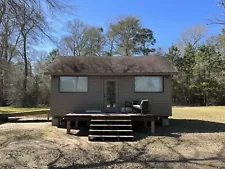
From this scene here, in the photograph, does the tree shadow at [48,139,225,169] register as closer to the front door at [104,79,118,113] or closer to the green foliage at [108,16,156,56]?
the front door at [104,79,118,113]

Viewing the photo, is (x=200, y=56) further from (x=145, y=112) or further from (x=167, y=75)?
(x=145, y=112)

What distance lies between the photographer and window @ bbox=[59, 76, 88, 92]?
1233 cm

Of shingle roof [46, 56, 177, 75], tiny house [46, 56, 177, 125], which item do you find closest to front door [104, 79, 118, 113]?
tiny house [46, 56, 177, 125]

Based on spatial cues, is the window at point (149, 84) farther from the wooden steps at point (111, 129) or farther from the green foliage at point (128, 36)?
the green foliage at point (128, 36)

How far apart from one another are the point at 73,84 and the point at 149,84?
375 centimetres

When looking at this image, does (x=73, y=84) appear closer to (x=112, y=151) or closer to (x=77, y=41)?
(x=112, y=151)

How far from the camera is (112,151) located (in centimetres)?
731

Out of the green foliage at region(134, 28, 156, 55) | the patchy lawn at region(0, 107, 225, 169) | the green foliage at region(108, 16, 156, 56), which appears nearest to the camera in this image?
the patchy lawn at region(0, 107, 225, 169)

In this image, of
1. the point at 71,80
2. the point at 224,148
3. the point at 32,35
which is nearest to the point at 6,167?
the point at 32,35

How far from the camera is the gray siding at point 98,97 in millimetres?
12219

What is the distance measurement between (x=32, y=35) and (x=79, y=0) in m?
1.75

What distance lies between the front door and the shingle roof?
0.69 meters

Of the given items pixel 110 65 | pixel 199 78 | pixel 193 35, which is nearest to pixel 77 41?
pixel 199 78

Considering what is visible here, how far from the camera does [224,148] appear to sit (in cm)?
762
